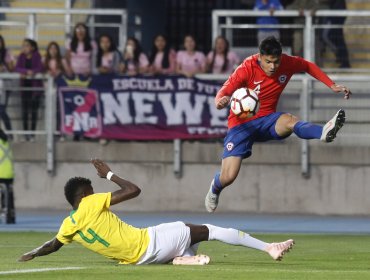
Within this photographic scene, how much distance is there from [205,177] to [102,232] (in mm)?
12307

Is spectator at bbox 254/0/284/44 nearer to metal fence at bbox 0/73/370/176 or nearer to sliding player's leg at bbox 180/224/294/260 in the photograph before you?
metal fence at bbox 0/73/370/176

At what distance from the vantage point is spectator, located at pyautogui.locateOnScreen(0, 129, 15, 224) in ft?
77.3

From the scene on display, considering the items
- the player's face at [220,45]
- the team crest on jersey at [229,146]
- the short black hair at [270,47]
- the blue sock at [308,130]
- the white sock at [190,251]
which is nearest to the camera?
the white sock at [190,251]

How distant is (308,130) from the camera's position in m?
16.9

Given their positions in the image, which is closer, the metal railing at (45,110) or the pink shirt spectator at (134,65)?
the pink shirt spectator at (134,65)

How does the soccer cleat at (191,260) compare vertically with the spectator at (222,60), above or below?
below

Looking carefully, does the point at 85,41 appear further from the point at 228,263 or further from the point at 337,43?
the point at 228,263

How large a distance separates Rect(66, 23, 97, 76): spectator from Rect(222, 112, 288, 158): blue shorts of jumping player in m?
8.42

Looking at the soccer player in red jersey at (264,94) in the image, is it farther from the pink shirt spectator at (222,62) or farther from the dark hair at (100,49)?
the dark hair at (100,49)

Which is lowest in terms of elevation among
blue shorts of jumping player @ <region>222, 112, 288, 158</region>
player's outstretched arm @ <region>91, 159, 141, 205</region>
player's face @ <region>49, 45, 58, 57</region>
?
player's outstretched arm @ <region>91, 159, 141, 205</region>

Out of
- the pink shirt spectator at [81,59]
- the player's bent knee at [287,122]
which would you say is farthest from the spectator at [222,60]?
the player's bent knee at [287,122]

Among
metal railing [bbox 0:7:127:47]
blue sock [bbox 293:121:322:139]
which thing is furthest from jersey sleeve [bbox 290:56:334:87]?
metal railing [bbox 0:7:127:47]

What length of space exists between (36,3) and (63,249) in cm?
1120

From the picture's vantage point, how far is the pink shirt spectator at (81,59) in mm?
26391
